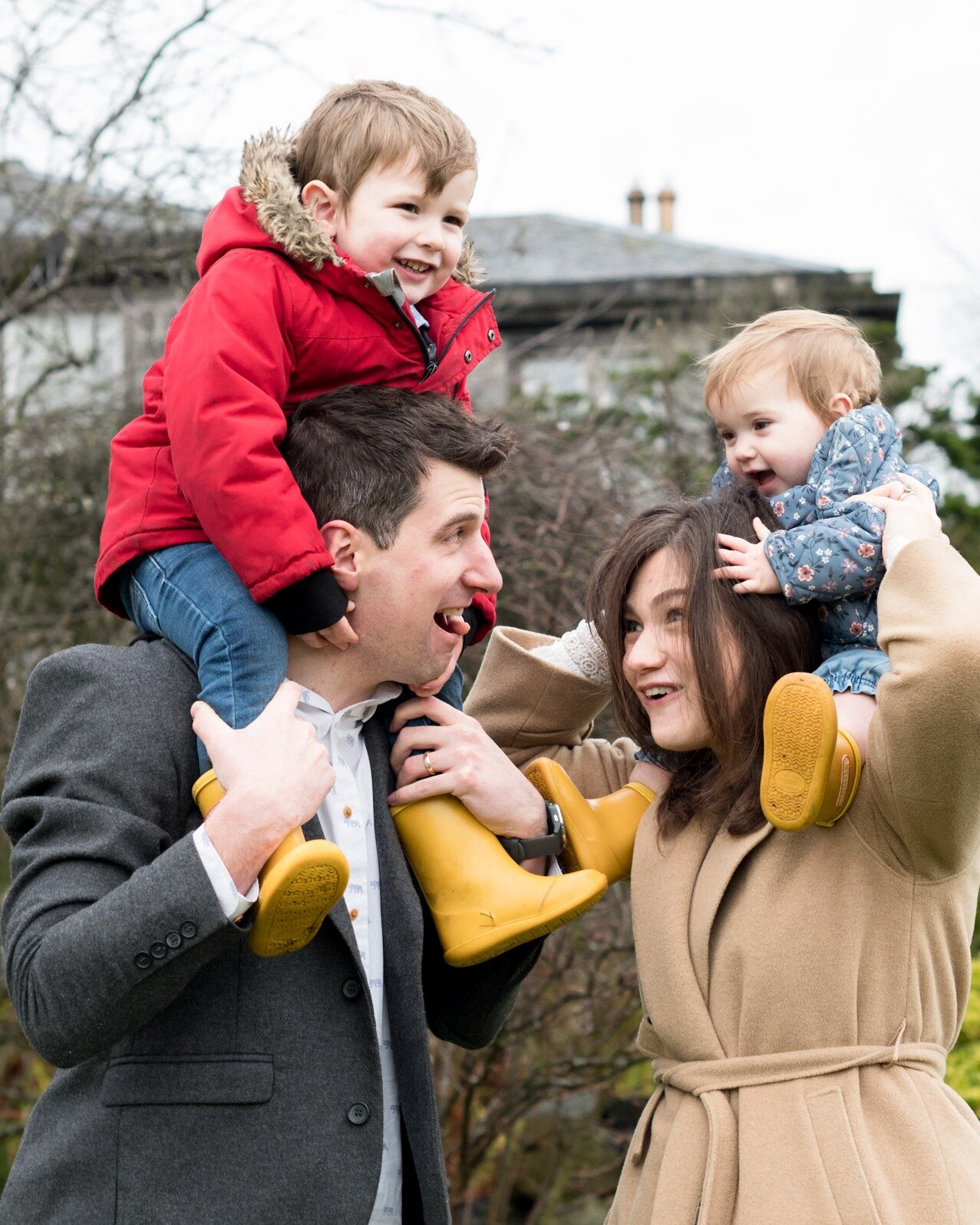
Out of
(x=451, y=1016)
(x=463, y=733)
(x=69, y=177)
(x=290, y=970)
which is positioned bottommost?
(x=451, y=1016)

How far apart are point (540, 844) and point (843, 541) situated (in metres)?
0.75

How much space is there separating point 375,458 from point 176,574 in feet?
1.28

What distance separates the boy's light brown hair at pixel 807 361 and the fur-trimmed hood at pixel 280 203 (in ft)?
2.53

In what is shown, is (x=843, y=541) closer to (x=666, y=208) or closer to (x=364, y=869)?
(x=364, y=869)

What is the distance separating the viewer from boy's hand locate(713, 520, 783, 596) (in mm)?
2211

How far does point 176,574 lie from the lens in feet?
7.06

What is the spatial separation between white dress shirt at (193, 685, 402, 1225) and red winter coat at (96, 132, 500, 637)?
0.25 meters

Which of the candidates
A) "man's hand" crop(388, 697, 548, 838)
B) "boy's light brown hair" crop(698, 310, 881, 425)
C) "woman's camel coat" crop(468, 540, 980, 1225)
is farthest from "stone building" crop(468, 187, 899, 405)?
"woman's camel coat" crop(468, 540, 980, 1225)

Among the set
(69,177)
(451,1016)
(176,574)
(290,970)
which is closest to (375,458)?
(176,574)

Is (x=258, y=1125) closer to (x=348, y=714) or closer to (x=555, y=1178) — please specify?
(x=348, y=714)

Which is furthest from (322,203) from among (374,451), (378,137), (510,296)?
(510,296)

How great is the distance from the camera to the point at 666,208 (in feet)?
54.8

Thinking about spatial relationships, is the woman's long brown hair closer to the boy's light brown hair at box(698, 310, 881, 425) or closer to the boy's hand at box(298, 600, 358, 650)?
the boy's light brown hair at box(698, 310, 881, 425)

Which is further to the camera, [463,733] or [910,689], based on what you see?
[463,733]
